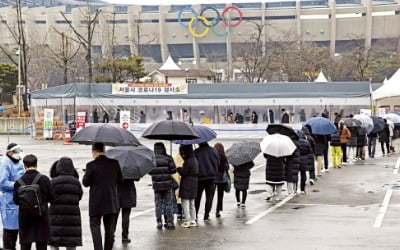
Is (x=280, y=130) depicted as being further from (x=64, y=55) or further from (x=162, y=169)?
(x=64, y=55)

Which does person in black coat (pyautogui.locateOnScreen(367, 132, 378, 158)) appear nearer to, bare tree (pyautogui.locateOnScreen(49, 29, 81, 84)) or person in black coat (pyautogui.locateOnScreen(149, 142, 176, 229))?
person in black coat (pyautogui.locateOnScreen(149, 142, 176, 229))

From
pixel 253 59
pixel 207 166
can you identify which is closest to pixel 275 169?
pixel 207 166

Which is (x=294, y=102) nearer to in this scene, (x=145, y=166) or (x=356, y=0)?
(x=145, y=166)

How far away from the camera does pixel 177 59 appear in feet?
393

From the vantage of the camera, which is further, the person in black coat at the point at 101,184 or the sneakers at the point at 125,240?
the sneakers at the point at 125,240

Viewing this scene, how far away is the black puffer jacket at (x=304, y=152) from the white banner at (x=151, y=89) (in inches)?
1248

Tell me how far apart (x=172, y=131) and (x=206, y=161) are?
3.30ft

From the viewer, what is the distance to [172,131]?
13586 millimetres

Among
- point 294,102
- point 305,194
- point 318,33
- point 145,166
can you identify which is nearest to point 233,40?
point 318,33

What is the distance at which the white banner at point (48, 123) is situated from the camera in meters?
45.5

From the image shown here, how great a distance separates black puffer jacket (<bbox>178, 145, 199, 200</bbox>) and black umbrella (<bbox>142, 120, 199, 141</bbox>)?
0.24m

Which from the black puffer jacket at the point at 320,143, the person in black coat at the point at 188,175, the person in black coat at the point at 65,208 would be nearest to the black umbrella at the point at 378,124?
the black puffer jacket at the point at 320,143

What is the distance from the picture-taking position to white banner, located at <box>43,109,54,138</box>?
4547 centimetres

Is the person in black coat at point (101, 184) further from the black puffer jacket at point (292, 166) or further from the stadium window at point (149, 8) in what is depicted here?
the stadium window at point (149, 8)
